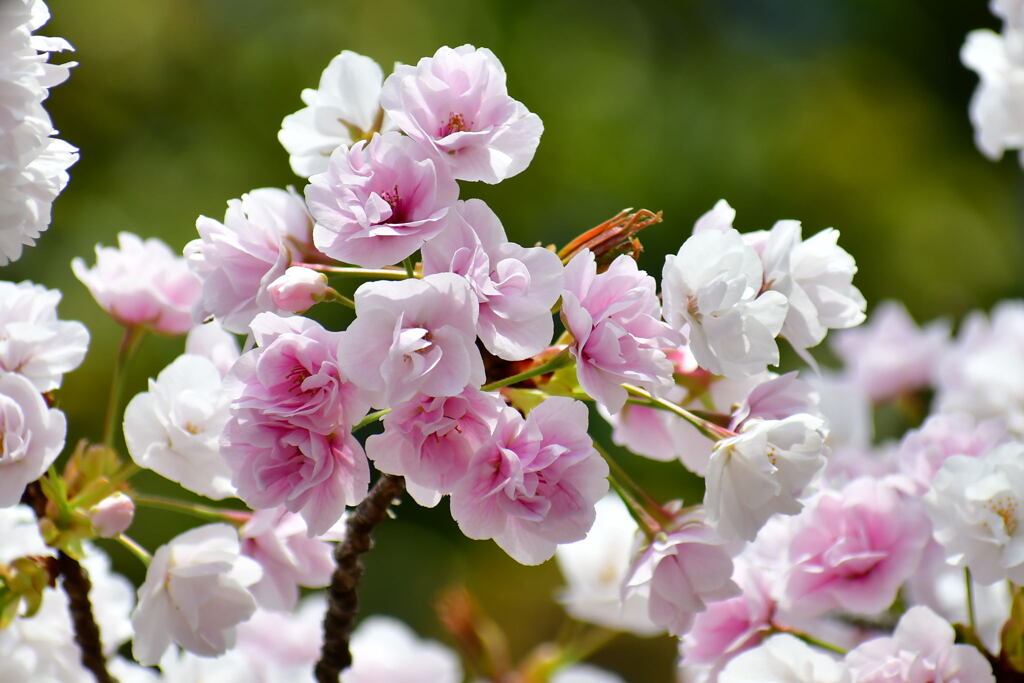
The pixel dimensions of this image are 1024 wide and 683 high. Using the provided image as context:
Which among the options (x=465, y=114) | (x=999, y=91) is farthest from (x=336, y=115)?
(x=999, y=91)

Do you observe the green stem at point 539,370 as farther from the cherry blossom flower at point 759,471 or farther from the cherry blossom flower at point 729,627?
the cherry blossom flower at point 729,627

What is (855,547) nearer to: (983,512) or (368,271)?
(983,512)

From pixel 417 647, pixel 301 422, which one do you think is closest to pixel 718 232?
pixel 301 422

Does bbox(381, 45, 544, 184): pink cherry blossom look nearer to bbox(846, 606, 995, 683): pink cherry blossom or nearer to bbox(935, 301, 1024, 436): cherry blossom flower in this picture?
bbox(846, 606, 995, 683): pink cherry blossom

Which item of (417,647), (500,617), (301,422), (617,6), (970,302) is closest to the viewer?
(301,422)

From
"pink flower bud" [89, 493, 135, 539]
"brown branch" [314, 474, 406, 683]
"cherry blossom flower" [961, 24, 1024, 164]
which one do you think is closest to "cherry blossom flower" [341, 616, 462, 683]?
"brown branch" [314, 474, 406, 683]

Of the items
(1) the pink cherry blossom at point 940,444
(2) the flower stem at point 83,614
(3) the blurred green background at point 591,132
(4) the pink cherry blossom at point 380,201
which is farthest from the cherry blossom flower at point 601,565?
(3) the blurred green background at point 591,132

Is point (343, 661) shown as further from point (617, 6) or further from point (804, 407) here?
point (617, 6)

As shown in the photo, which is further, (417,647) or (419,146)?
(417,647)
